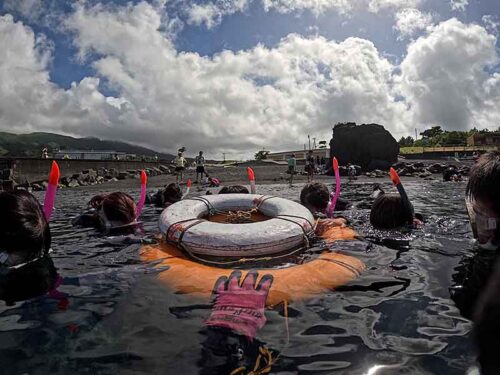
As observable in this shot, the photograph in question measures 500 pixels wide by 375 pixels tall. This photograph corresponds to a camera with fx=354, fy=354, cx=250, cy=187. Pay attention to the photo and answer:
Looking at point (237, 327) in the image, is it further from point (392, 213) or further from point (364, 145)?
point (364, 145)

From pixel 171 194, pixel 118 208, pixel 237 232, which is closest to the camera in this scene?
pixel 237 232

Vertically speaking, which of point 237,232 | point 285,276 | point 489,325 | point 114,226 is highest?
point 489,325

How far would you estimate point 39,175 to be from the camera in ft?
61.9

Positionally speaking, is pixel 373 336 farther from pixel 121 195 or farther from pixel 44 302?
pixel 121 195

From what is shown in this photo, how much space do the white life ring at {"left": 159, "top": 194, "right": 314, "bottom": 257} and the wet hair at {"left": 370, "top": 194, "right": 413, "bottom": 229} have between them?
0.98 metres

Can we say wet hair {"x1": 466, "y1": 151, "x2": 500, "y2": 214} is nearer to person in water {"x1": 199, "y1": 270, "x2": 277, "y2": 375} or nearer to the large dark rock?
person in water {"x1": 199, "y1": 270, "x2": 277, "y2": 375}

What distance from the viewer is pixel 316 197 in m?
5.45

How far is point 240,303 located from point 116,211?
2.85m

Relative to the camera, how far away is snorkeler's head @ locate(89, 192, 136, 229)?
4691 millimetres

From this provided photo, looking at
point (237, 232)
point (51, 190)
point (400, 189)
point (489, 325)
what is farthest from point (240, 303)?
point (400, 189)

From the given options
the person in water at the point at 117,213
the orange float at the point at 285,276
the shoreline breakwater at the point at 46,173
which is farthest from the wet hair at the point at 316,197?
the shoreline breakwater at the point at 46,173

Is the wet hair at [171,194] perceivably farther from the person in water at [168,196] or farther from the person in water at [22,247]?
the person in water at [22,247]

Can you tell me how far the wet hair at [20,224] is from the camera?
10.2ft

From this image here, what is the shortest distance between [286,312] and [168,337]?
32.0 inches
